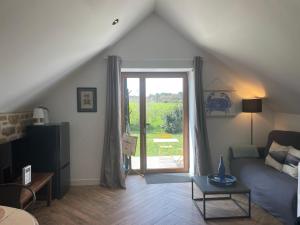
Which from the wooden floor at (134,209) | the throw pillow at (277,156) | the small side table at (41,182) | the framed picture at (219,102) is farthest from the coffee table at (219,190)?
the small side table at (41,182)

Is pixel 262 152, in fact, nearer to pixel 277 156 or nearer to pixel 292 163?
pixel 277 156

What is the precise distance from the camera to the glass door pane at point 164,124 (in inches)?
201

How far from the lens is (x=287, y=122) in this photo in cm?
457

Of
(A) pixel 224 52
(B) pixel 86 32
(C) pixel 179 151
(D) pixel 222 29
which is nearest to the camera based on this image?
(B) pixel 86 32

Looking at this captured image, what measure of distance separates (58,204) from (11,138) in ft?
3.65

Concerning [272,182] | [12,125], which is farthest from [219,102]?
[12,125]

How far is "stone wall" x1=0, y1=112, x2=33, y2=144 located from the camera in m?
3.38

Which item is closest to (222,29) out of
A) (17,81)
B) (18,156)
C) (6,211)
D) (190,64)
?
(190,64)

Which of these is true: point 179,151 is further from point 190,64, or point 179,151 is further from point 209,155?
point 190,64

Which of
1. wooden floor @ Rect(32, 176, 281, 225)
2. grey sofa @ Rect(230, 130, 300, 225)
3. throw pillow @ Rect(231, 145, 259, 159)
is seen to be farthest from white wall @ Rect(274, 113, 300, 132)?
wooden floor @ Rect(32, 176, 281, 225)

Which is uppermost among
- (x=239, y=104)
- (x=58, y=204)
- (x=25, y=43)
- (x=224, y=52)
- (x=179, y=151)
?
(x=224, y=52)

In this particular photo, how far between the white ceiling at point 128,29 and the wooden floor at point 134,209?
5.04 feet

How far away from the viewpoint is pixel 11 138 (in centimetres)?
358

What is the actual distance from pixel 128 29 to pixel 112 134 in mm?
1755
